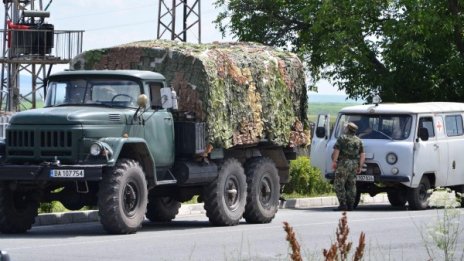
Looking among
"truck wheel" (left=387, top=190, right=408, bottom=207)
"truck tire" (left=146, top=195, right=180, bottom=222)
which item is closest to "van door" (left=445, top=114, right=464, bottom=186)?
"truck wheel" (left=387, top=190, right=408, bottom=207)

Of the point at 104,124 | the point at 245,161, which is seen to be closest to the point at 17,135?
the point at 104,124

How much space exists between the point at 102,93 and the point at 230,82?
94.8 inches

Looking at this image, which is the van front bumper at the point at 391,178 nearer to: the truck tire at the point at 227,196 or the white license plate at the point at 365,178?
the white license plate at the point at 365,178

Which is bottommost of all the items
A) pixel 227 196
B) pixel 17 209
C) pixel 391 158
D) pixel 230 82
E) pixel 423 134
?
pixel 17 209

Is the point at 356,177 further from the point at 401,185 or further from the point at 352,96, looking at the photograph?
the point at 352,96

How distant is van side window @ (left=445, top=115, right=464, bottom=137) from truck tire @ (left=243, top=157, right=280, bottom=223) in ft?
20.4

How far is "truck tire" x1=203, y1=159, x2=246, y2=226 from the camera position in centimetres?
2139

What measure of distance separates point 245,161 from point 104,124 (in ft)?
13.1

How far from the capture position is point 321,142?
28.6 meters

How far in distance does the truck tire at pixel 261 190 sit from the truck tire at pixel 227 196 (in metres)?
0.32

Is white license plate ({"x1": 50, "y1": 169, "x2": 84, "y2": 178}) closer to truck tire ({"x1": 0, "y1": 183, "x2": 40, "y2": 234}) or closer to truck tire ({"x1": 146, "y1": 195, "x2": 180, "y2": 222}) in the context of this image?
truck tire ({"x1": 0, "y1": 183, "x2": 40, "y2": 234})

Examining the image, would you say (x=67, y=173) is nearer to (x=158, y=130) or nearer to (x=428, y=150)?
(x=158, y=130)

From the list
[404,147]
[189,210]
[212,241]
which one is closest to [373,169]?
[404,147]

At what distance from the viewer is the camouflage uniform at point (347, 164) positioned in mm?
26094
